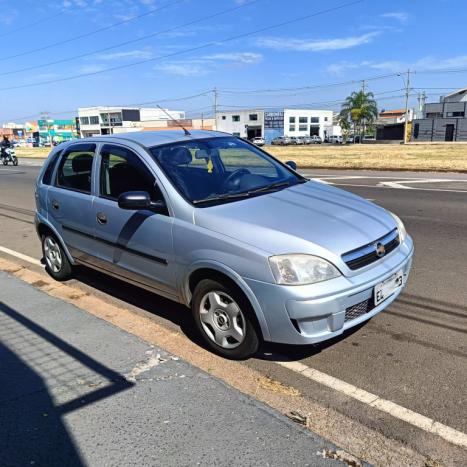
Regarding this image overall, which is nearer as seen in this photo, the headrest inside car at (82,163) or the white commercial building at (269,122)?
the headrest inside car at (82,163)

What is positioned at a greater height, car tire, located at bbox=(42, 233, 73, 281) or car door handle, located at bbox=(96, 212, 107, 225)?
car door handle, located at bbox=(96, 212, 107, 225)

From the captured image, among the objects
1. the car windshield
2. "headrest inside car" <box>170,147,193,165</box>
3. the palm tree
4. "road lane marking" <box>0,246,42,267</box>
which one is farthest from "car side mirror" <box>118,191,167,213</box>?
the palm tree

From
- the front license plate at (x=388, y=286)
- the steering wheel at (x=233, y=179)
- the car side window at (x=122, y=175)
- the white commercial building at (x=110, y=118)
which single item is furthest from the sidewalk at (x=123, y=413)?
the white commercial building at (x=110, y=118)

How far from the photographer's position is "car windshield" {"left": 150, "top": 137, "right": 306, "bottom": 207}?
3.99 metres

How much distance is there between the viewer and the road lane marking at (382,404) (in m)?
2.69

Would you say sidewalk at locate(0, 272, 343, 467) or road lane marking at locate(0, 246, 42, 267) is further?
road lane marking at locate(0, 246, 42, 267)

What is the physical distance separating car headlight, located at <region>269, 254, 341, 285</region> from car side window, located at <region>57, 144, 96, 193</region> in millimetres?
2472

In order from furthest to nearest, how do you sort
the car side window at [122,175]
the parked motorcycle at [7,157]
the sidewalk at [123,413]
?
1. the parked motorcycle at [7,157]
2. the car side window at [122,175]
3. the sidewalk at [123,413]

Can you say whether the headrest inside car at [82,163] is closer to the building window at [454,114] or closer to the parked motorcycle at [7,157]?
the parked motorcycle at [7,157]

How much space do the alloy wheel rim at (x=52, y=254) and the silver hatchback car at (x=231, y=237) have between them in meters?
0.45

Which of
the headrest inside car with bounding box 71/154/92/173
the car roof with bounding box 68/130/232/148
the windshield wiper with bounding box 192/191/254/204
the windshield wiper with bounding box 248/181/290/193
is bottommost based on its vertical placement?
the windshield wiper with bounding box 192/191/254/204

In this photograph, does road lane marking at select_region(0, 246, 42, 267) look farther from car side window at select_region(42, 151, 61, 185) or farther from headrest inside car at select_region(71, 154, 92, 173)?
headrest inside car at select_region(71, 154, 92, 173)

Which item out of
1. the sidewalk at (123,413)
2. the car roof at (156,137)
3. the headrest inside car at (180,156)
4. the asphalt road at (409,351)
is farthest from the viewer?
the car roof at (156,137)

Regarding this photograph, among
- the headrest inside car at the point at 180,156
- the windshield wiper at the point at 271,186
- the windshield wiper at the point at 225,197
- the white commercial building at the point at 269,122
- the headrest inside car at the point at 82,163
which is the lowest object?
the white commercial building at the point at 269,122
